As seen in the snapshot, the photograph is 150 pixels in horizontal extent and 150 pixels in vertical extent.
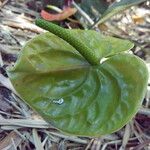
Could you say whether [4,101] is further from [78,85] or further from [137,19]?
[137,19]

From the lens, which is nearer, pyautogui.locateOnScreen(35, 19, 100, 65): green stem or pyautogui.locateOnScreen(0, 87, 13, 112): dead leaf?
pyautogui.locateOnScreen(35, 19, 100, 65): green stem

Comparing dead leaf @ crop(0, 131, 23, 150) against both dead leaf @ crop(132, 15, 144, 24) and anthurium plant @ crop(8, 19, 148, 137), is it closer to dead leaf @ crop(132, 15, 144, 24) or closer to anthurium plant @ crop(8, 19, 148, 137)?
anthurium plant @ crop(8, 19, 148, 137)

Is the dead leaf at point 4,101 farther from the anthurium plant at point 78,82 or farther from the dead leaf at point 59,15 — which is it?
the dead leaf at point 59,15

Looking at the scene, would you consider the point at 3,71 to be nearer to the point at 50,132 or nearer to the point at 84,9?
the point at 50,132

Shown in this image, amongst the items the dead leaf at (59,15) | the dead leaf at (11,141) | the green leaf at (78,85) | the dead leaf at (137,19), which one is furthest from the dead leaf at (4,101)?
the dead leaf at (137,19)

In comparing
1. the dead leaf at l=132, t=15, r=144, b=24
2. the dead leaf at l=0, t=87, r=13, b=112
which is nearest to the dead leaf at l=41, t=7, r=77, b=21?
the dead leaf at l=132, t=15, r=144, b=24

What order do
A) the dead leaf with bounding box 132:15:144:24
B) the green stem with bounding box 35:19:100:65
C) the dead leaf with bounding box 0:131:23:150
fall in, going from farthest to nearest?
1. the dead leaf with bounding box 132:15:144:24
2. the dead leaf with bounding box 0:131:23:150
3. the green stem with bounding box 35:19:100:65

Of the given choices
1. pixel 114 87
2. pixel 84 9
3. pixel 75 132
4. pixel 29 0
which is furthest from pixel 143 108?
pixel 29 0
